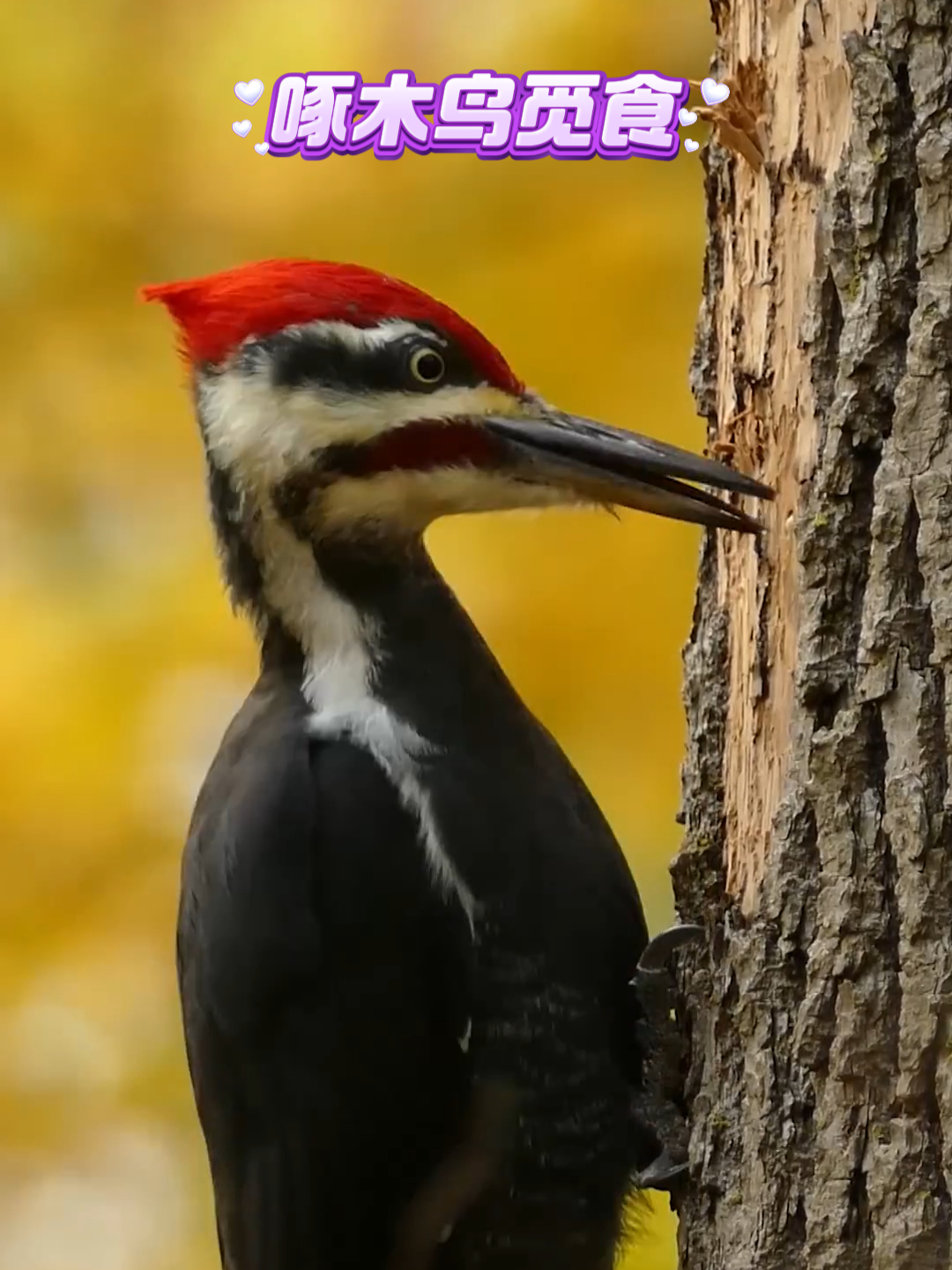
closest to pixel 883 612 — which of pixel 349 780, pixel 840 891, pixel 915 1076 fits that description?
pixel 840 891

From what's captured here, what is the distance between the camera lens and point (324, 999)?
4.14ft

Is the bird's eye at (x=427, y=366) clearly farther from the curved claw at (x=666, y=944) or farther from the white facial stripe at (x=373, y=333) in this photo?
the curved claw at (x=666, y=944)

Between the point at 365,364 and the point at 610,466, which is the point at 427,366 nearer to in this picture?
the point at 365,364

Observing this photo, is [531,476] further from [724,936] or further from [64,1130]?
[64,1130]

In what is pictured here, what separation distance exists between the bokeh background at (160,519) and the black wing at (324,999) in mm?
898

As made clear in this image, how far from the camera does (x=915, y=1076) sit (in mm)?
960

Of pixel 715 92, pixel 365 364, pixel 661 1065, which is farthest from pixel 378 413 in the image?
pixel 661 1065

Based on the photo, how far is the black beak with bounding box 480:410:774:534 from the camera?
1.15 m

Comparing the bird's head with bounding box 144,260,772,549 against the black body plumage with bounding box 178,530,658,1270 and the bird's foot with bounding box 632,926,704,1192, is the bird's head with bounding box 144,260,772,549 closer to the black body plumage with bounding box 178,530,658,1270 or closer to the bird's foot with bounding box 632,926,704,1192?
the black body plumage with bounding box 178,530,658,1270

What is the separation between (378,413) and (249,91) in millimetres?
1147

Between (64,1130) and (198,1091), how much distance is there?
1.04m

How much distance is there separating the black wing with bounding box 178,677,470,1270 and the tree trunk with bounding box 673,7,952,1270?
241 mm

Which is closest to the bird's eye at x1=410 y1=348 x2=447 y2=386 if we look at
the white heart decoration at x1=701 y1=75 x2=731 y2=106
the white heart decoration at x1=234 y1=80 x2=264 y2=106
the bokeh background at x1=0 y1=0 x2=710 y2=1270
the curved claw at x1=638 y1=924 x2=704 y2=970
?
the white heart decoration at x1=701 y1=75 x2=731 y2=106

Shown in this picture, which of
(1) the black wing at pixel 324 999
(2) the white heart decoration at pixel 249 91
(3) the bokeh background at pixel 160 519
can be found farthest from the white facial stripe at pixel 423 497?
(2) the white heart decoration at pixel 249 91
